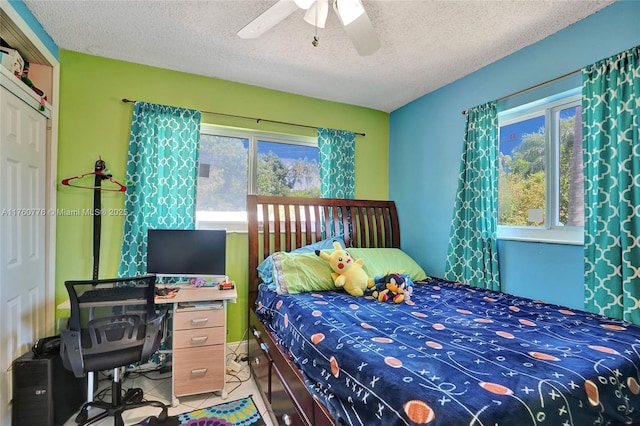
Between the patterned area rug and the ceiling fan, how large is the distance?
2.37 meters

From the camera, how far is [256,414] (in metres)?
2.03

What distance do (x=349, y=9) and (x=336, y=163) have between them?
6.07ft

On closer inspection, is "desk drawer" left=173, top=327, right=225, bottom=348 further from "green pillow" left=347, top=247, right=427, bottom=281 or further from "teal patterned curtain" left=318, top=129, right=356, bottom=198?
"teal patterned curtain" left=318, top=129, right=356, bottom=198

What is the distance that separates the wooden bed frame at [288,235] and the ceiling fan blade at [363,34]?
1623mm

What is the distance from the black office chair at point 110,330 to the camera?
1688 mm

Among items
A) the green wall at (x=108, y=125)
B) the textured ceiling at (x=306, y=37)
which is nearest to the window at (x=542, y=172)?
the textured ceiling at (x=306, y=37)

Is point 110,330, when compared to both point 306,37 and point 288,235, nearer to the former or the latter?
point 288,235

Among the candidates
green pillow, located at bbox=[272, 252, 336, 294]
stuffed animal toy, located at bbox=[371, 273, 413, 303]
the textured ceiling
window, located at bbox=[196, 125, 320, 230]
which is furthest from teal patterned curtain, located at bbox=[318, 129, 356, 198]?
stuffed animal toy, located at bbox=[371, 273, 413, 303]

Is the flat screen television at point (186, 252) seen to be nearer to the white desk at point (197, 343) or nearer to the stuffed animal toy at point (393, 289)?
the white desk at point (197, 343)

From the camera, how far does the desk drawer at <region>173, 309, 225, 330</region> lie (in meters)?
2.14

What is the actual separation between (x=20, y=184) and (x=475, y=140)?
3314 mm

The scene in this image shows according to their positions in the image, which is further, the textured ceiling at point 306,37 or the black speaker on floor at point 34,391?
the textured ceiling at point 306,37

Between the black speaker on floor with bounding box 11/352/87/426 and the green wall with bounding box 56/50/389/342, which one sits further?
the green wall with bounding box 56/50/389/342

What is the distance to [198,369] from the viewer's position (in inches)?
85.2
